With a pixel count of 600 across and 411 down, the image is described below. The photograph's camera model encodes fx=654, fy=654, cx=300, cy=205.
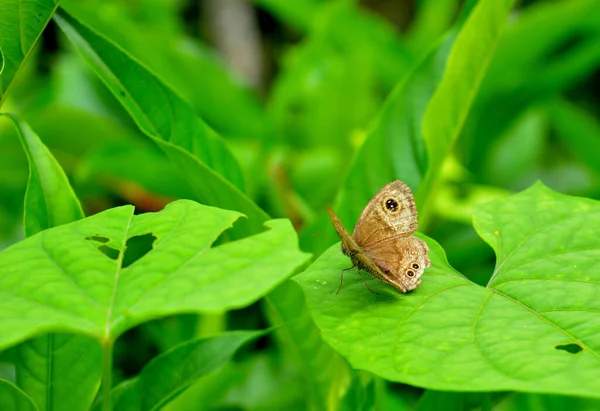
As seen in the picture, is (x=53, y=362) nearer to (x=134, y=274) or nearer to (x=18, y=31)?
(x=134, y=274)

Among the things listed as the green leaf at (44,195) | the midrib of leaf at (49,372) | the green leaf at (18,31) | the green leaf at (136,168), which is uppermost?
the green leaf at (18,31)

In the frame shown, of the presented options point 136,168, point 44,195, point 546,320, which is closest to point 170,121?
point 44,195

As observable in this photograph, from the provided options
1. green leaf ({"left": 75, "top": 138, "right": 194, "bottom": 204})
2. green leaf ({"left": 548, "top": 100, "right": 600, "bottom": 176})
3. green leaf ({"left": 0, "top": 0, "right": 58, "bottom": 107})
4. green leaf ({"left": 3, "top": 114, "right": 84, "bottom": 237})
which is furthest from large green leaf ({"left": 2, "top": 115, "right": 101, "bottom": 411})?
green leaf ({"left": 548, "top": 100, "right": 600, "bottom": 176})

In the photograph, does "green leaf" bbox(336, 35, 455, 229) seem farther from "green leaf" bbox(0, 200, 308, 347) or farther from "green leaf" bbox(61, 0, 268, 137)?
"green leaf" bbox(61, 0, 268, 137)

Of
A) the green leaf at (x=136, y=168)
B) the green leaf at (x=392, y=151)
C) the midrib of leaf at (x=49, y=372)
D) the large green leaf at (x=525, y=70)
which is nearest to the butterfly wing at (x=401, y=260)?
the green leaf at (x=392, y=151)

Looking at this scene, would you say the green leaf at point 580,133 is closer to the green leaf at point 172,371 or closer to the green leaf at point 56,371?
the green leaf at point 172,371

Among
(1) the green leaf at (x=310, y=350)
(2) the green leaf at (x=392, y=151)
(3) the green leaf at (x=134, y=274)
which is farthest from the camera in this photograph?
(2) the green leaf at (x=392, y=151)
